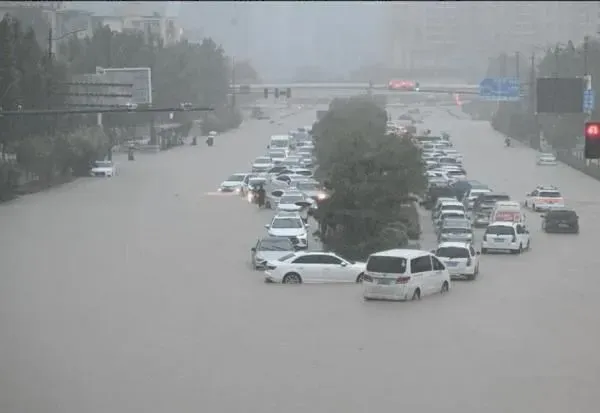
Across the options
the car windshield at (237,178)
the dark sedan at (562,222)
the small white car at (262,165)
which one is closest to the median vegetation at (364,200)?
the dark sedan at (562,222)

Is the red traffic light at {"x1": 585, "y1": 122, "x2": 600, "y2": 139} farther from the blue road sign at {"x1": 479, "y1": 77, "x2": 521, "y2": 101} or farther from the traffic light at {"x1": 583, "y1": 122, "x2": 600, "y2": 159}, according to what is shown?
the blue road sign at {"x1": 479, "y1": 77, "x2": 521, "y2": 101}

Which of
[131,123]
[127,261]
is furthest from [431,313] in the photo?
[131,123]

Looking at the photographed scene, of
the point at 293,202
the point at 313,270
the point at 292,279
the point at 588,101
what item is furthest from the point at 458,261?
the point at 588,101

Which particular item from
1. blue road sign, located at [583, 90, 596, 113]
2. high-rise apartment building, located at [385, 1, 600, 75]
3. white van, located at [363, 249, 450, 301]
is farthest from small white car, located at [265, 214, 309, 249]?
high-rise apartment building, located at [385, 1, 600, 75]

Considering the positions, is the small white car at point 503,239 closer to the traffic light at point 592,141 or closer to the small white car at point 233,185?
the traffic light at point 592,141

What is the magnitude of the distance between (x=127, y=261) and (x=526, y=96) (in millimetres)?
50360

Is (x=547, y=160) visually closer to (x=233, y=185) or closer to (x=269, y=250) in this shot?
(x=233, y=185)

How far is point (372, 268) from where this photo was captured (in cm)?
2097

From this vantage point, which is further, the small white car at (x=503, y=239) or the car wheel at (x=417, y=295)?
the small white car at (x=503, y=239)

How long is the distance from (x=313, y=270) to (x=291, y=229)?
19.9 feet

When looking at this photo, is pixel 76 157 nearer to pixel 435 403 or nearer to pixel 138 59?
pixel 138 59

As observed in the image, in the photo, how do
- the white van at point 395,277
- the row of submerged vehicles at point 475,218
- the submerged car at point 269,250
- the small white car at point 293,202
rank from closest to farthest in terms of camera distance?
the white van at point 395,277
the row of submerged vehicles at point 475,218
the submerged car at point 269,250
the small white car at point 293,202

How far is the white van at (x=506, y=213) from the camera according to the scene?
31.9m

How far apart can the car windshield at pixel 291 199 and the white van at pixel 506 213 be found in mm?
5605
